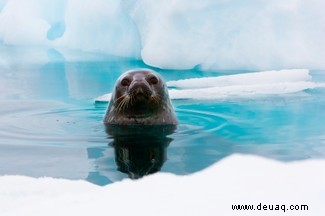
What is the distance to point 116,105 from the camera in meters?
5.16

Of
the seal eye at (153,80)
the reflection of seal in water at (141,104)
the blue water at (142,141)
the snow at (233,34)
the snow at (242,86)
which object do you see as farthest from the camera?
the snow at (233,34)

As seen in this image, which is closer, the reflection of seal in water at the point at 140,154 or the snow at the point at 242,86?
the reflection of seal in water at the point at 140,154

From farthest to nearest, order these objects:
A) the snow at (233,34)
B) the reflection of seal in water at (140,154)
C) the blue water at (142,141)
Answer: the snow at (233,34), the blue water at (142,141), the reflection of seal in water at (140,154)

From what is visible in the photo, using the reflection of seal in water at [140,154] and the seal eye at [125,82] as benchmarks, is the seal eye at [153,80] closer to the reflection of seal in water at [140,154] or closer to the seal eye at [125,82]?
the seal eye at [125,82]

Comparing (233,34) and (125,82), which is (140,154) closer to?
(125,82)

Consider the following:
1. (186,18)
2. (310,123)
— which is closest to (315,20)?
(186,18)

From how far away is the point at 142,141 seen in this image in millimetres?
4406

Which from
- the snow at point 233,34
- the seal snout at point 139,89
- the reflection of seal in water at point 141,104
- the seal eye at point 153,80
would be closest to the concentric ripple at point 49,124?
the reflection of seal in water at point 141,104

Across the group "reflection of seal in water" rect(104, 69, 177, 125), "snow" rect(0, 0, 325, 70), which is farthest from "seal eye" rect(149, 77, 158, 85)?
"snow" rect(0, 0, 325, 70)

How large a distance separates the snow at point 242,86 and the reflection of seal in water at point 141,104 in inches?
80.4

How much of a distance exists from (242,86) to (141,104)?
3.03 m

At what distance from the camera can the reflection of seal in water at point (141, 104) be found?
4938 millimetres

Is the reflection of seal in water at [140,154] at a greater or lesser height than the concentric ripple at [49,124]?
greater

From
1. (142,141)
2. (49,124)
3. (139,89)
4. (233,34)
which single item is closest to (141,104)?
(139,89)
